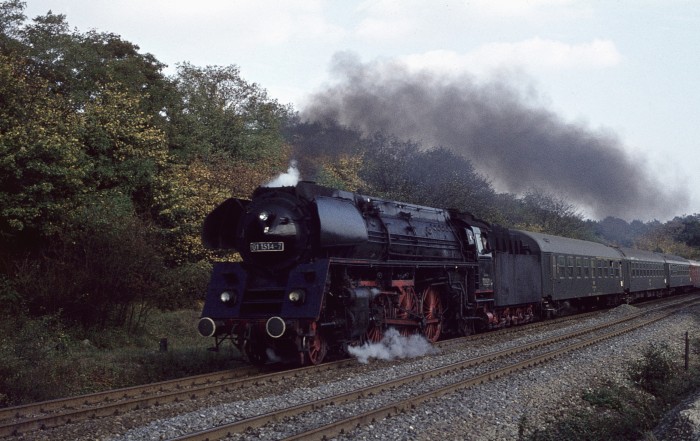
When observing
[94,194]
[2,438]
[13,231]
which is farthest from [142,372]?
[94,194]

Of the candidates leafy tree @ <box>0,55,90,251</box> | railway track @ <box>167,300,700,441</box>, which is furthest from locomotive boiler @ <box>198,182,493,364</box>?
leafy tree @ <box>0,55,90,251</box>

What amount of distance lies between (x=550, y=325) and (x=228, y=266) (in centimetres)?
1515

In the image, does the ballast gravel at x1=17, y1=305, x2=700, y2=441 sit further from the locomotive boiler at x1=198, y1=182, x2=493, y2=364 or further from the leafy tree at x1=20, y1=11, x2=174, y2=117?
the leafy tree at x1=20, y1=11, x2=174, y2=117

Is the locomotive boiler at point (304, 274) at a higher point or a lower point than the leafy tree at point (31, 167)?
lower

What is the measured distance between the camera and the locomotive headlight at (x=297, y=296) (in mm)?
13023

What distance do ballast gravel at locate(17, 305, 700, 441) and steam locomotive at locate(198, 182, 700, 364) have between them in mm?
1183

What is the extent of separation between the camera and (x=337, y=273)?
14047 mm

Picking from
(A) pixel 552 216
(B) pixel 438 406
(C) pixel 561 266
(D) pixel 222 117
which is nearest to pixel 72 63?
(D) pixel 222 117

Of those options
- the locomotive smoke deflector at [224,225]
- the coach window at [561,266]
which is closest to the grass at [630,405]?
the locomotive smoke deflector at [224,225]

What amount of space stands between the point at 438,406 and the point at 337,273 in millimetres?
4579

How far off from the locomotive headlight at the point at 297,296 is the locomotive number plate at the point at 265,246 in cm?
111

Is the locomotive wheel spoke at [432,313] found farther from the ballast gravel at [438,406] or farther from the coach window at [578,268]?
the coach window at [578,268]

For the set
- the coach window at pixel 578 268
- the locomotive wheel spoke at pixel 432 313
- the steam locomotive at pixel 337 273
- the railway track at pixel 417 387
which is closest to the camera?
the railway track at pixel 417 387

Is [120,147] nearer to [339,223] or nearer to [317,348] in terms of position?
[339,223]
